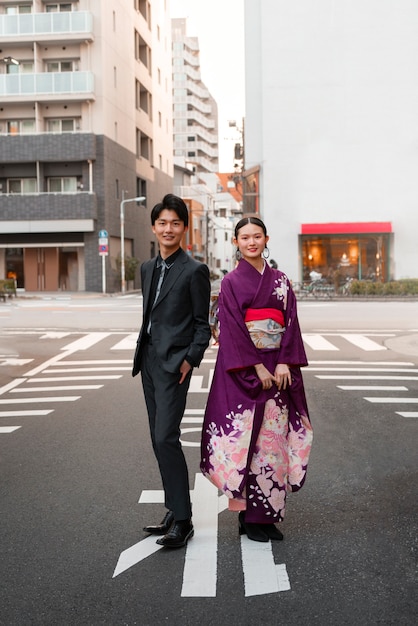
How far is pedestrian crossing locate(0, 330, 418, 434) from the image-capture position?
8.58m

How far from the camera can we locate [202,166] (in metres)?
103

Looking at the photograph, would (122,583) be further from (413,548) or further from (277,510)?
(413,548)

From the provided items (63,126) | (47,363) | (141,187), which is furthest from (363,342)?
(141,187)

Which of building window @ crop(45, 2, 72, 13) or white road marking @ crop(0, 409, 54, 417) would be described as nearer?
white road marking @ crop(0, 409, 54, 417)

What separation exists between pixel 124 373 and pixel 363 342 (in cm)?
629

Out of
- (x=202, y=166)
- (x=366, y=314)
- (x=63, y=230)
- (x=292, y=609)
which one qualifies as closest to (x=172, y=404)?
(x=292, y=609)

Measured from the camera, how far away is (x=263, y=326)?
4.15 meters

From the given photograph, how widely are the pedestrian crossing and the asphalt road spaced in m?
0.07

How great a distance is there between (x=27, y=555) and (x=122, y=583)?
26.7 inches

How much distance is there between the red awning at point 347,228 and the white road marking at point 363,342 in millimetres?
21195

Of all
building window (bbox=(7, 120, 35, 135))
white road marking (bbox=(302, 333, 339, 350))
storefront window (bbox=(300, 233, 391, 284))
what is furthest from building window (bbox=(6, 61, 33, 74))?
white road marking (bbox=(302, 333, 339, 350))

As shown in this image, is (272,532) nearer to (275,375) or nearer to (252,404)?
(252,404)

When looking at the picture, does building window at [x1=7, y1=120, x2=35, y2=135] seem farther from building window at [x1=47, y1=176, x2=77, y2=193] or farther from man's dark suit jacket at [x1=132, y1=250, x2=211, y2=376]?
man's dark suit jacket at [x1=132, y1=250, x2=211, y2=376]

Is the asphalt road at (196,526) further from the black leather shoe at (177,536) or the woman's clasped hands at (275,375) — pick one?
the woman's clasped hands at (275,375)
